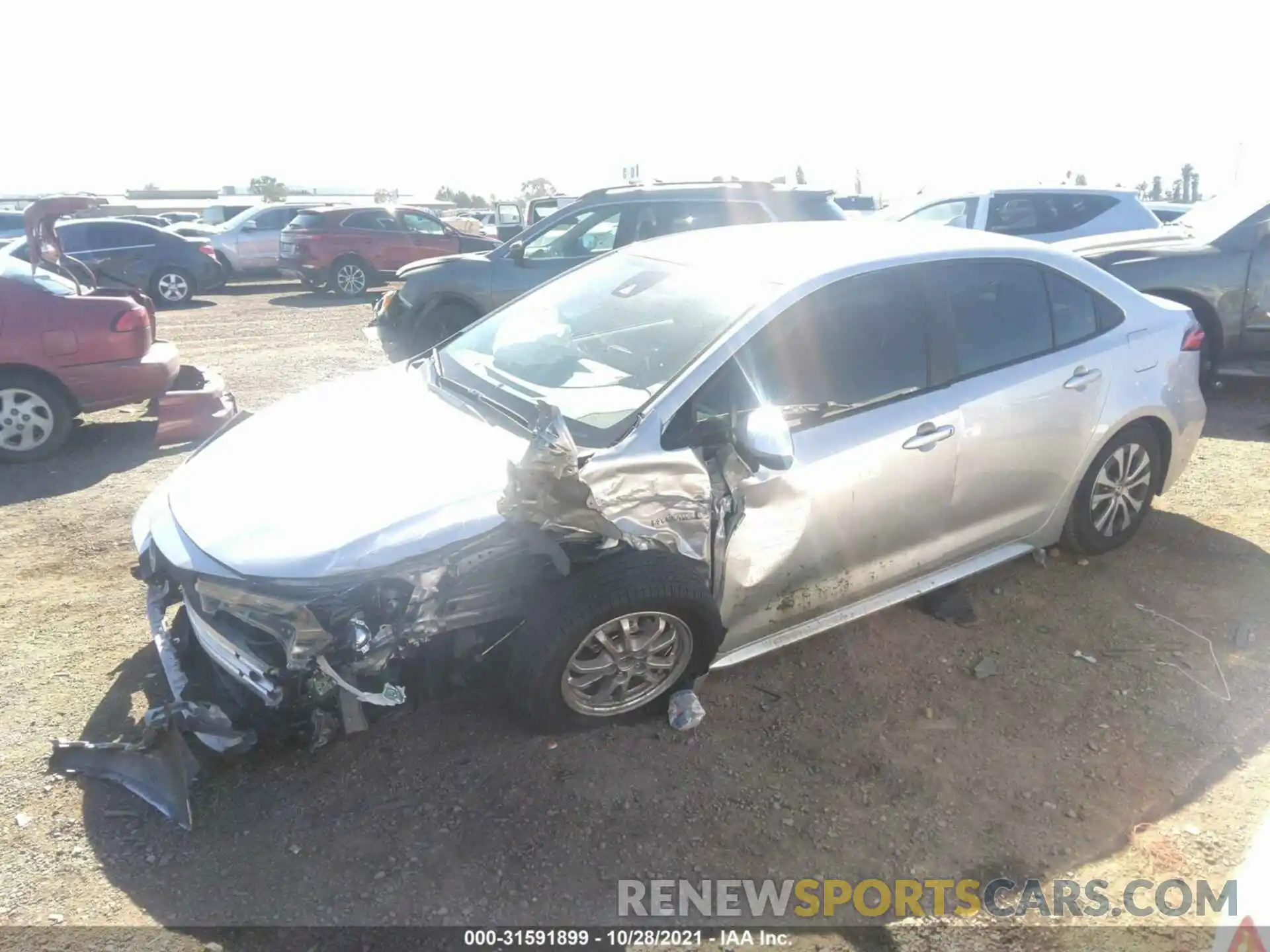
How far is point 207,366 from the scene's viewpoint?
9062 millimetres

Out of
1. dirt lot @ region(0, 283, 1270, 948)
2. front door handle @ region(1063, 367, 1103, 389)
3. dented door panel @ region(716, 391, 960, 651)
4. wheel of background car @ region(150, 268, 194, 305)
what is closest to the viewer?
dirt lot @ region(0, 283, 1270, 948)

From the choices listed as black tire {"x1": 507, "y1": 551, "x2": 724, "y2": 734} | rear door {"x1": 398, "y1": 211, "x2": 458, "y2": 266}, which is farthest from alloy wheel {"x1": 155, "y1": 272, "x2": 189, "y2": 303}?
black tire {"x1": 507, "y1": 551, "x2": 724, "y2": 734}

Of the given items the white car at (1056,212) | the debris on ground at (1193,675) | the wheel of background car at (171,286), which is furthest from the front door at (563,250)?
the wheel of background car at (171,286)

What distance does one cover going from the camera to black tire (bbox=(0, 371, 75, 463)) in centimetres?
590

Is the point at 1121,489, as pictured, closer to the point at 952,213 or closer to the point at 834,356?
the point at 834,356

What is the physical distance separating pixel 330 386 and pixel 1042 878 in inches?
132

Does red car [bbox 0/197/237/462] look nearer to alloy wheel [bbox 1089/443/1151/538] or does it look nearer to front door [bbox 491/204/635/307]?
front door [bbox 491/204/635/307]

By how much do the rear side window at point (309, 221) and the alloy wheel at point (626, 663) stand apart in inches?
582

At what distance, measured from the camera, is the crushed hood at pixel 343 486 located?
8.89ft

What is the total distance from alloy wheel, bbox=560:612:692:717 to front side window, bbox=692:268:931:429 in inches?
28.8

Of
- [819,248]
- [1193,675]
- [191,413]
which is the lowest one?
[1193,675]

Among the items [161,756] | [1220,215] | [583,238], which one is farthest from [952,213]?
[161,756]

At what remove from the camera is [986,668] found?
3.59 m

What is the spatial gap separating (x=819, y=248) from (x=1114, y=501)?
2002 mm
